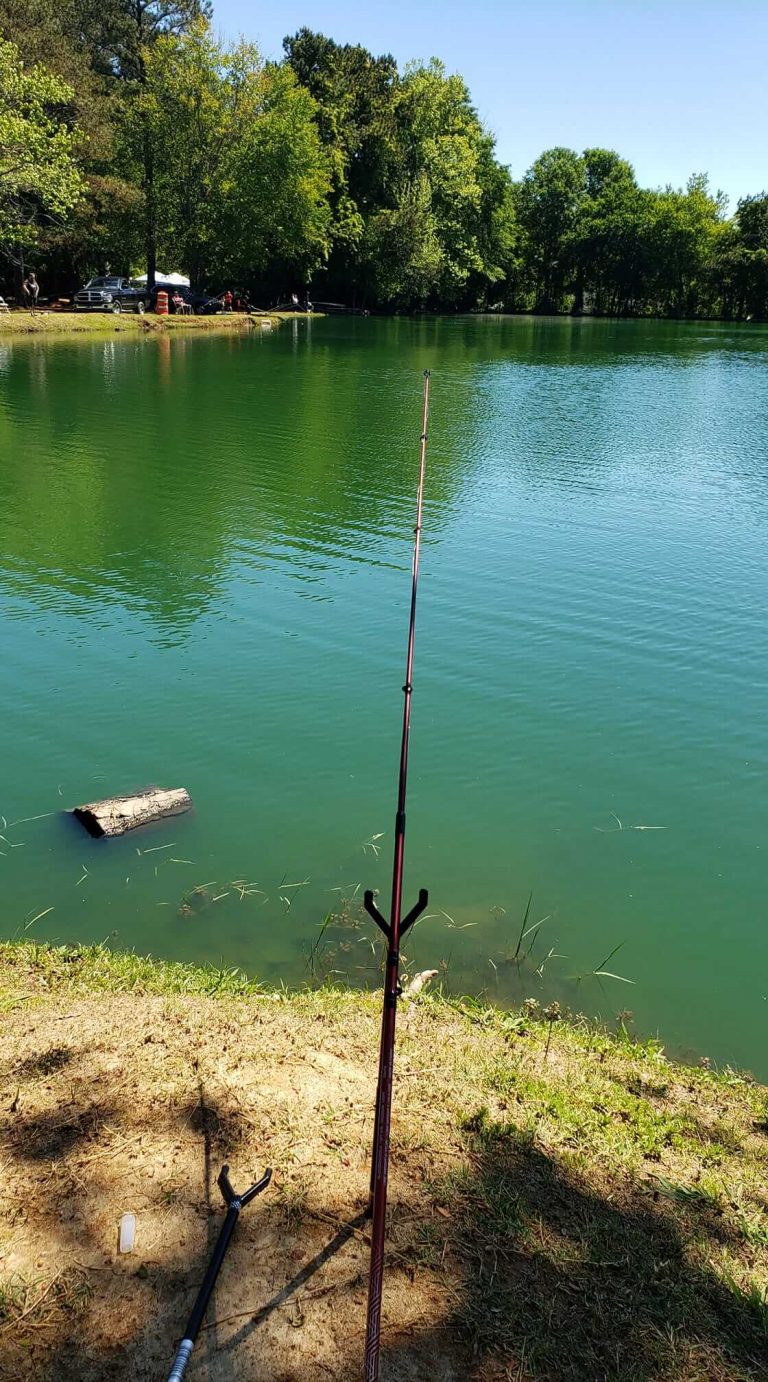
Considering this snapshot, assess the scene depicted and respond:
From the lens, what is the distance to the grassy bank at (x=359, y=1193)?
119 inches

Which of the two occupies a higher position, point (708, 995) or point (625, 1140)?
point (625, 1140)

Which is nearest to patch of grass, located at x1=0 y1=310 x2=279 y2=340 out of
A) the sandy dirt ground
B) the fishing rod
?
the sandy dirt ground

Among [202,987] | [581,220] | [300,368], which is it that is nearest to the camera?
[202,987]

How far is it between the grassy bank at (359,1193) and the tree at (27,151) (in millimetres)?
45008

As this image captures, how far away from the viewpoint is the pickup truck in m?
53.8

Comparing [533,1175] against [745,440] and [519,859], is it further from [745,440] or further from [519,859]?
[745,440]

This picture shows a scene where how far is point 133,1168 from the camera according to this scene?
12.1 ft

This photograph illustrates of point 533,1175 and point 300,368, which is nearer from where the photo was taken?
point 533,1175

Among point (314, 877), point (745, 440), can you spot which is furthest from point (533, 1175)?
point (745, 440)

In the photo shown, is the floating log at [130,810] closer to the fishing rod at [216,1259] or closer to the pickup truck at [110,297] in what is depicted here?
the fishing rod at [216,1259]

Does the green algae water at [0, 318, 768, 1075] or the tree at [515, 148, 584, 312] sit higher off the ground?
the tree at [515, 148, 584, 312]

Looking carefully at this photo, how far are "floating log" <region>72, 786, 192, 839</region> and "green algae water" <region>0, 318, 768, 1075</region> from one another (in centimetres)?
21

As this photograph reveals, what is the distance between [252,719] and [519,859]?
342cm

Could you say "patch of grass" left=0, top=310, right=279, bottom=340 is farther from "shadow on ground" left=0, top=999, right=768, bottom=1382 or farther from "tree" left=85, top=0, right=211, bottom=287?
"shadow on ground" left=0, top=999, right=768, bottom=1382
